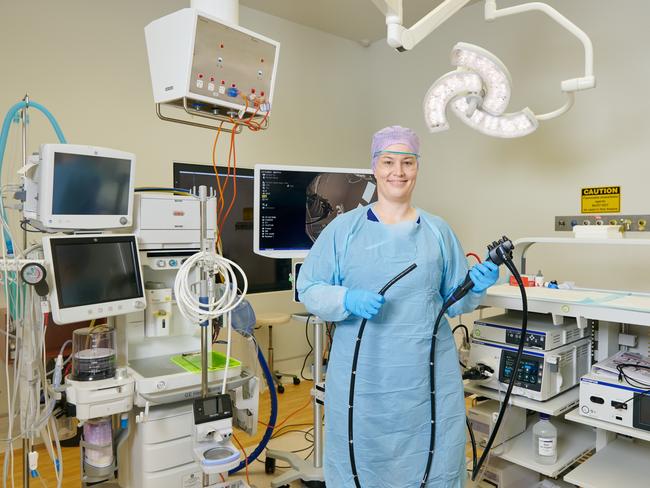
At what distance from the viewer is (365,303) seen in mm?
1432

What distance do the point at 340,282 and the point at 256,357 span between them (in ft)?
3.02

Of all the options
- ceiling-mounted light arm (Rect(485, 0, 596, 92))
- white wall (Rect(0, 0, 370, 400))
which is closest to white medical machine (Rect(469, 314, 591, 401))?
ceiling-mounted light arm (Rect(485, 0, 596, 92))

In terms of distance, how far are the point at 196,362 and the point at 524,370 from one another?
1.29 meters

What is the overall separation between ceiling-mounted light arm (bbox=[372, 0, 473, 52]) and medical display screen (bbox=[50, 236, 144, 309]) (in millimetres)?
1190

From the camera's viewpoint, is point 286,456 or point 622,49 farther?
point 622,49

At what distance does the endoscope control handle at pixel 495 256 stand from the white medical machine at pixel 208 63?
1.11 m

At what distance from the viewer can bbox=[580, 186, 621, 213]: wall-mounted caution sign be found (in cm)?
314

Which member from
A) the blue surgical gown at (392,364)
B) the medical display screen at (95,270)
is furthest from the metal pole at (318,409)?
the medical display screen at (95,270)

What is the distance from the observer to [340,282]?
165 centimetres

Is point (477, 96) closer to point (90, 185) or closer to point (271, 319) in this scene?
point (90, 185)

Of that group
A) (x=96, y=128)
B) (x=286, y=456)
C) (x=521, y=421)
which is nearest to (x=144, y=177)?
(x=96, y=128)

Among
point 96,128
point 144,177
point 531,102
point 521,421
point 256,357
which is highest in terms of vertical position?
point 531,102

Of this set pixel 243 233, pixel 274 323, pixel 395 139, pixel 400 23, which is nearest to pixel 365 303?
pixel 395 139

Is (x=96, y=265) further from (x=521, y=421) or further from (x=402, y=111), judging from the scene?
(x=402, y=111)
